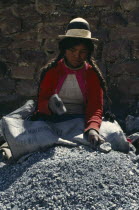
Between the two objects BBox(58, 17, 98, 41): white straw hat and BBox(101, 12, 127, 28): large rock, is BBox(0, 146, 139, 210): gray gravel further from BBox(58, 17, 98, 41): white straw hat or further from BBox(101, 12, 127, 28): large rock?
BBox(101, 12, 127, 28): large rock

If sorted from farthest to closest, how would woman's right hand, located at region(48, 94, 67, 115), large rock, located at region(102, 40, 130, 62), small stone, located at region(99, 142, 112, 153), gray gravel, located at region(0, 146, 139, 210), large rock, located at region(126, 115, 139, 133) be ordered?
large rock, located at region(102, 40, 130, 62) < large rock, located at region(126, 115, 139, 133) < woman's right hand, located at region(48, 94, 67, 115) < small stone, located at region(99, 142, 112, 153) < gray gravel, located at region(0, 146, 139, 210)

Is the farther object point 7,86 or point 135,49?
point 7,86

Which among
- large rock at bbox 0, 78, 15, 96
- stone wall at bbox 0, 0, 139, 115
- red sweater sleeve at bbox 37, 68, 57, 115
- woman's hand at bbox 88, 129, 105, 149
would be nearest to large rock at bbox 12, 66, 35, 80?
stone wall at bbox 0, 0, 139, 115

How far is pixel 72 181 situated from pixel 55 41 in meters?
2.31

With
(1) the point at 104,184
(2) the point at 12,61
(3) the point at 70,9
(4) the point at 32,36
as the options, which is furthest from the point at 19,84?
(1) the point at 104,184

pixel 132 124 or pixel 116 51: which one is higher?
pixel 116 51

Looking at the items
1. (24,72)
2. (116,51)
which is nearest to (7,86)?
(24,72)

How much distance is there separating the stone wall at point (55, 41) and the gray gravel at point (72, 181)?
5.55 feet

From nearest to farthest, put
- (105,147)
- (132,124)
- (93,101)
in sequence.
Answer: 1. (105,147)
2. (93,101)
3. (132,124)

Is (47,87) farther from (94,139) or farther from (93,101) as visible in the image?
(94,139)

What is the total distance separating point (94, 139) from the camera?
338 centimetres

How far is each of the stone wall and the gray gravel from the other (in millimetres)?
1693

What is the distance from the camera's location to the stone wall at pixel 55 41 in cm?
474

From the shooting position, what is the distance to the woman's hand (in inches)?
133
